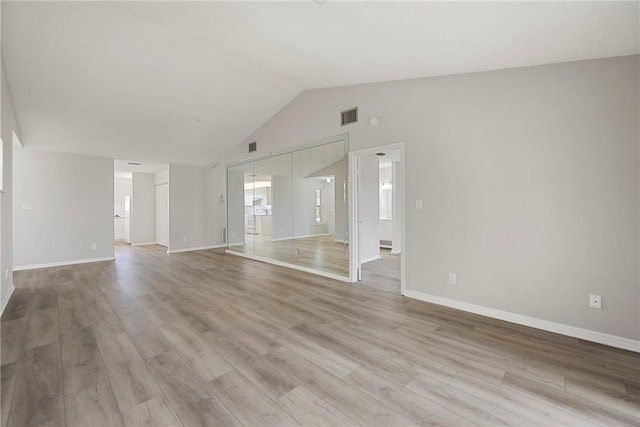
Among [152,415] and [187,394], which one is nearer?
[152,415]

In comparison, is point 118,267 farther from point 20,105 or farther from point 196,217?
point 20,105

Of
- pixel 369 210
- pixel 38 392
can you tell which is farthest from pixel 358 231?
pixel 38 392

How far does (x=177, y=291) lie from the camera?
3.85m

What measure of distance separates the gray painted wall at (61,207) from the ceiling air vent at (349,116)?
227 inches

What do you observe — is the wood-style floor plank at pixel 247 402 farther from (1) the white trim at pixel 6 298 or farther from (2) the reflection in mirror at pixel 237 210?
(2) the reflection in mirror at pixel 237 210

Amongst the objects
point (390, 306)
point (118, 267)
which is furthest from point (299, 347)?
point (118, 267)

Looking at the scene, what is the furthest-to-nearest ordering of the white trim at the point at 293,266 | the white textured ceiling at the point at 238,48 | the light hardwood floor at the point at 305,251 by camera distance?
the light hardwood floor at the point at 305,251
the white trim at the point at 293,266
the white textured ceiling at the point at 238,48

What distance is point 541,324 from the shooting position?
262 cm

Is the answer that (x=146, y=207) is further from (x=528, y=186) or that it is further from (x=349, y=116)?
(x=528, y=186)

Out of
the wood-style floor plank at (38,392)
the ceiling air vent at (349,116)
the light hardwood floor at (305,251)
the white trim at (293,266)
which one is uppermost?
the ceiling air vent at (349,116)

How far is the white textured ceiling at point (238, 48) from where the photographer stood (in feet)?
6.63

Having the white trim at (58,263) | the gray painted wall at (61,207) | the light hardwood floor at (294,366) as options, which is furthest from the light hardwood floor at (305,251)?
the gray painted wall at (61,207)

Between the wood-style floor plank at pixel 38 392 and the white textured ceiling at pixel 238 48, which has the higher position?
the white textured ceiling at pixel 238 48

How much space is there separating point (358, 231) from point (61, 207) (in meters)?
6.36
